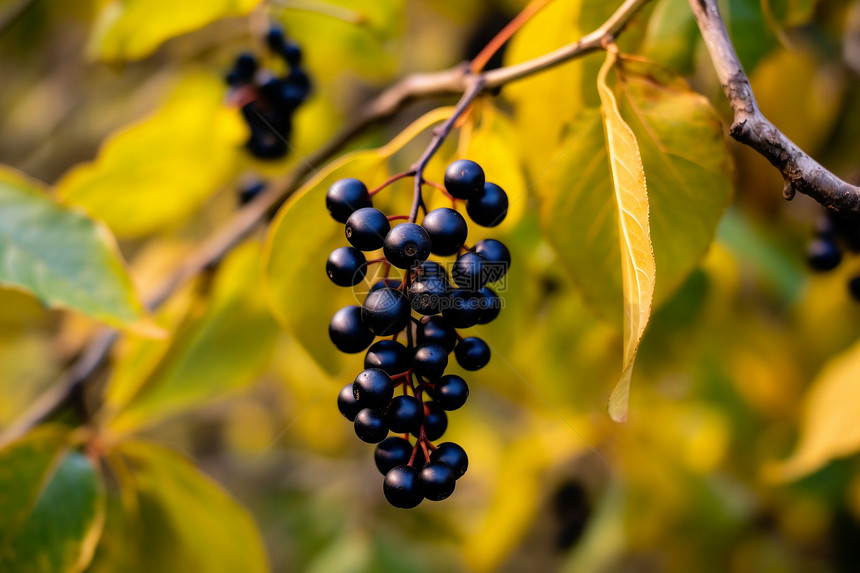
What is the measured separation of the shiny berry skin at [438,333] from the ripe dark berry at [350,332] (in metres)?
0.06

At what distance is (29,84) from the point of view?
2812 mm

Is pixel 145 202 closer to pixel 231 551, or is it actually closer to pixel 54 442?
pixel 54 442

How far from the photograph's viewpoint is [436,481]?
66 cm

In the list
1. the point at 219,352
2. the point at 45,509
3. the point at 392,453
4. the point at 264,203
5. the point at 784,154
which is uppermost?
the point at 784,154

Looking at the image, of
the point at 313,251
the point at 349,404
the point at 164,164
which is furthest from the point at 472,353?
the point at 164,164

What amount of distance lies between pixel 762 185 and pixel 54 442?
1779 millimetres

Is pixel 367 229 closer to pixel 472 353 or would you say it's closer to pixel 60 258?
pixel 472 353

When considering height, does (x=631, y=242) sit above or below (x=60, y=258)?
above

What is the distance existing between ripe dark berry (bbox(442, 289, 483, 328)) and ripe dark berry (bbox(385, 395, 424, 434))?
101mm

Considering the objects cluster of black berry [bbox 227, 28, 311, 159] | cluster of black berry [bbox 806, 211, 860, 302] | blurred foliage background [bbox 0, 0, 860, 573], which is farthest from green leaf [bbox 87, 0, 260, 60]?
cluster of black berry [bbox 806, 211, 860, 302]

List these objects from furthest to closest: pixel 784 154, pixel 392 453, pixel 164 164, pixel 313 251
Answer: pixel 164 164
pixel 313 251
pixel 392 453
pixel 784 154

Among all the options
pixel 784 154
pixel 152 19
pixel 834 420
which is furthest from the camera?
pixel 152 19

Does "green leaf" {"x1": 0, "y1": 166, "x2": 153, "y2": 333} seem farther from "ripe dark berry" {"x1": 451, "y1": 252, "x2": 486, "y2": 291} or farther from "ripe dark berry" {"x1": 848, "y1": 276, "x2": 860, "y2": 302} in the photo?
"ripe dark berry" {"x1": 848, "y1": 276, "x2": 860, "y2": 302}

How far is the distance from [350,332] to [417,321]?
0.08 metres
